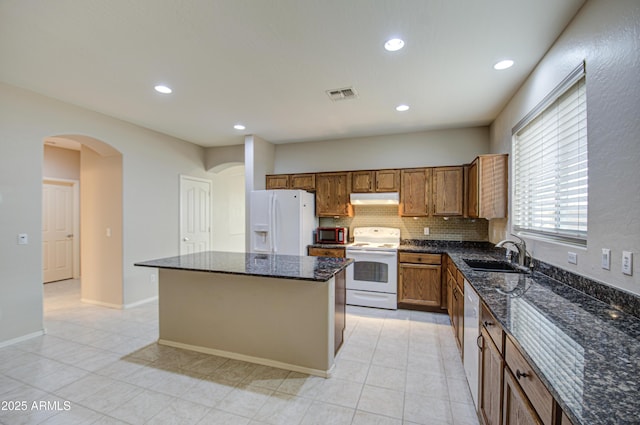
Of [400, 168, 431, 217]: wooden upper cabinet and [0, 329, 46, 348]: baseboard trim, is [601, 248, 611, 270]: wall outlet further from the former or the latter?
[0, 329, 46, 348]: baseboard trim

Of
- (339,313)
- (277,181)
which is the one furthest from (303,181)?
(339,313)

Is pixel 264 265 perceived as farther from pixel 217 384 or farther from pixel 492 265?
pixel 492 265

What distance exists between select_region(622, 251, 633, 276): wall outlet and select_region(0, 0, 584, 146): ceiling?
1537 millimetres

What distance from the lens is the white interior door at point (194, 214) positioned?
5.00m

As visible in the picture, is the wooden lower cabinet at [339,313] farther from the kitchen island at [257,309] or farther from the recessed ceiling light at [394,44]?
the recessed ceiling light at [394,44]

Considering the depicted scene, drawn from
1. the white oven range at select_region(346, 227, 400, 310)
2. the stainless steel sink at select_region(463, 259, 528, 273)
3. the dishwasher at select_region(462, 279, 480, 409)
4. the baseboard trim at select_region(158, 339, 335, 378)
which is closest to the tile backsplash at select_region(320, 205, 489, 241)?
the white oven range at select_region(346, 227, 400, 310)

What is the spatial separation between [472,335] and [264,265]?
178cm

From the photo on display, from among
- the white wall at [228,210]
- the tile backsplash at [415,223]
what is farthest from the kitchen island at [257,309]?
the white wall at [228,210]

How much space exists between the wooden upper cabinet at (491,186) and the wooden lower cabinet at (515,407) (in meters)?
2.40

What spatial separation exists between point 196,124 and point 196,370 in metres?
3.24

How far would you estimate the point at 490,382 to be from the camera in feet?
5.04

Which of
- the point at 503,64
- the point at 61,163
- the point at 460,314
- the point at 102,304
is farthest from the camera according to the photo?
the point at 61,163

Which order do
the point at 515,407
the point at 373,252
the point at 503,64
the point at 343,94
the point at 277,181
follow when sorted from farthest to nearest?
the point at 277,181 < the point at 373,252 < the point at 343,94 < the point at 503,64 < the point at 515,407

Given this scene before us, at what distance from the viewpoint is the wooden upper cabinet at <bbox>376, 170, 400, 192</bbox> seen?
14.3 feet
